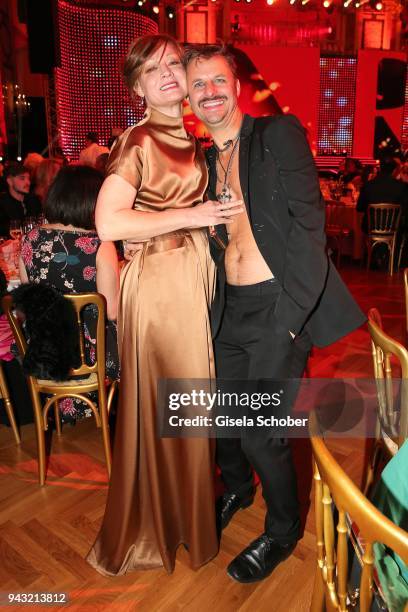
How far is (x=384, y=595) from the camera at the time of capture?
3.08ft

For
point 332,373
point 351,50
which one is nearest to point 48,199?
point 332,373

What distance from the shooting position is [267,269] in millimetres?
1604

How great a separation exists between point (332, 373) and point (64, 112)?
9.98 meters

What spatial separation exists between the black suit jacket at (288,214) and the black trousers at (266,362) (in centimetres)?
9

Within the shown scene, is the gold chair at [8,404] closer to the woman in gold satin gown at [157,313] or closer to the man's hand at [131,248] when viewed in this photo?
the woman in gold satin gown at [157,313]

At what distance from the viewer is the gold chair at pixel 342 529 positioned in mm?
683

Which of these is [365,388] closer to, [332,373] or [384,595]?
[332,373]

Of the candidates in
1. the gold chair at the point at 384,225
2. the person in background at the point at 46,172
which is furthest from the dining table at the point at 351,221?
the person in background at the point at 46,172

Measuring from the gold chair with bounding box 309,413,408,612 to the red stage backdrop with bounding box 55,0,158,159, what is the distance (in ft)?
36.6

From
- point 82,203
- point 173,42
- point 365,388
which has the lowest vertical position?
point 365,388

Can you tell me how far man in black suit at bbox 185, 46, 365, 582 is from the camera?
148 centimetres

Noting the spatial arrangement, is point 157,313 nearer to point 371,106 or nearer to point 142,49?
point 142,49

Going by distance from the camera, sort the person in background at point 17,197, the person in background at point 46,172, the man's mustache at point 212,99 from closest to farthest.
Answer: the man's mustache at point 212,99
the person in background at point 46,172
the person in background at point 17,197

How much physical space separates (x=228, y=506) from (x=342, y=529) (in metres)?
1.26
